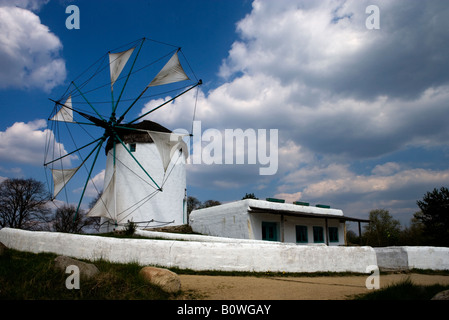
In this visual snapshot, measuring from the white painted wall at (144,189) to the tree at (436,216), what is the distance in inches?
1001

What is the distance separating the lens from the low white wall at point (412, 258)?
1406 cm

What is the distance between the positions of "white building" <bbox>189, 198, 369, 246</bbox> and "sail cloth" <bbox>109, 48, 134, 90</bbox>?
12560 millimetres

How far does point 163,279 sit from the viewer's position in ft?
19.6

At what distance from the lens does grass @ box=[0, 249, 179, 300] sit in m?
4.82

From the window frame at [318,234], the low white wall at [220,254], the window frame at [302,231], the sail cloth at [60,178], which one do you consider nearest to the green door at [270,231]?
the window frame at [302,231]

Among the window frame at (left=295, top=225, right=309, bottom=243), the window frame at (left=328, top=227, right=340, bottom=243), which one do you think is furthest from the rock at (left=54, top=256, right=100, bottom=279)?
the window frame at (left=328, top=227, right=340, bottom=243)

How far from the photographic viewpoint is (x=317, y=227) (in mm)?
23906

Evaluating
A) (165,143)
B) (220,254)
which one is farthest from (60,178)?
(220,254)

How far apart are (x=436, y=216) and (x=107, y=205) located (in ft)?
105

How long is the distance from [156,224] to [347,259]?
529 inches

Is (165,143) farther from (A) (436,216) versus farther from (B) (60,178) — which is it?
(A) (436,216)

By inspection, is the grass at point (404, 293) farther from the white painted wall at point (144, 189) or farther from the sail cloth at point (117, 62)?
the sail cloth at point (117, 62)

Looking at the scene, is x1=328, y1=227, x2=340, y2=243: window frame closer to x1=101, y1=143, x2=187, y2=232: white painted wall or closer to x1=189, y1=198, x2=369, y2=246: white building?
x1=189, y1=198, x2=369, y2=246: white building
